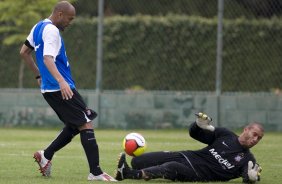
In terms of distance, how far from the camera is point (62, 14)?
10.1 m

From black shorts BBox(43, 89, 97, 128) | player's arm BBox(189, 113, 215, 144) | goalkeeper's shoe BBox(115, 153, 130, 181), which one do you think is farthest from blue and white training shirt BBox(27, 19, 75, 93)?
player's arm BBox(189, 113, 215, 144)

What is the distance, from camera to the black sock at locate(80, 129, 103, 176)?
32.4ft

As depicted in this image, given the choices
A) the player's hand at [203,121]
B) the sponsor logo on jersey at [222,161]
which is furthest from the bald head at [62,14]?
the sponsor logo on jersey at [222,161]

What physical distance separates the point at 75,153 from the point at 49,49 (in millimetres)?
4420

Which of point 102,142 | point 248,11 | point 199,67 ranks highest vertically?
point 248,11

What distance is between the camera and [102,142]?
1625 cm

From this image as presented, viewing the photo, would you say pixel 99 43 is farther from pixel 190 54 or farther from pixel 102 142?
pixel 102 142

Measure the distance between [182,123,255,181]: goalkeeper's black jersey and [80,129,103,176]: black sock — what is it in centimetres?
106

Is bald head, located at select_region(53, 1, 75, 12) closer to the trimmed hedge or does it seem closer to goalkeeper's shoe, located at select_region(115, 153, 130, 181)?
goalkeeper's shoe, located at select_region(115, 153, 130, 181)

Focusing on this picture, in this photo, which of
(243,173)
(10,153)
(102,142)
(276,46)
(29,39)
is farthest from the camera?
(276,46)

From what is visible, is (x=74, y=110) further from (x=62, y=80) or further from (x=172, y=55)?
(x=172, y=55)

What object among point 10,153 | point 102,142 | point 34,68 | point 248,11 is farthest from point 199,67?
point 34,68

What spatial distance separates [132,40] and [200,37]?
5.83 feet

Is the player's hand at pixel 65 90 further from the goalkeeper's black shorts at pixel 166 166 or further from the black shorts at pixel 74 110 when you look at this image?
the goalkeeper's black shorts at pixel 166 166
